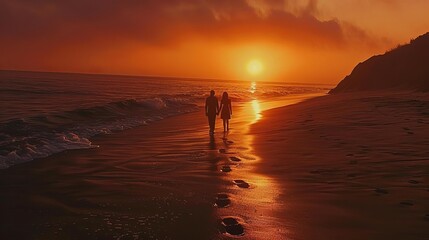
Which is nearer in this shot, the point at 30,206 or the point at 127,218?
the point at 127,218

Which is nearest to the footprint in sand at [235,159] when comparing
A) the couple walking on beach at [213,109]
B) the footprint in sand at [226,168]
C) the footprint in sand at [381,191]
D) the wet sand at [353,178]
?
the wet sand at [353,178]

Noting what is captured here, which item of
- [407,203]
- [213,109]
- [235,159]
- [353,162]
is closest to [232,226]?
[407,203]

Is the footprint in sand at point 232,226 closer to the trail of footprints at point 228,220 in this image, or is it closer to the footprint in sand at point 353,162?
the trail of footprints at point 228,220

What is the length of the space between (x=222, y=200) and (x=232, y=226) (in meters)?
1.24

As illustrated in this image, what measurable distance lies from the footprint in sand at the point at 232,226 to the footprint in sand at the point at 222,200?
671mm

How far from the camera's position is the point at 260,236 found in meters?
4.78

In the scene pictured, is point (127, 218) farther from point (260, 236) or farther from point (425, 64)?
point (425, 64)

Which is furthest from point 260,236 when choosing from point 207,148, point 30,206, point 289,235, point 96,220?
point 207,148

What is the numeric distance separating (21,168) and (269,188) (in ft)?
21.2

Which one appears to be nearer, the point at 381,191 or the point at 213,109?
the point at 381,191

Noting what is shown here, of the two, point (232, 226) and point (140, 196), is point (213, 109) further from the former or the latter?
point (232, 226)

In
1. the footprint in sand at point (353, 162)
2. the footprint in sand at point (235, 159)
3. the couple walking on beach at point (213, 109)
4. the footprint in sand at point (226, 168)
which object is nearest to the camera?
the footprint in sand at point (353, 162)

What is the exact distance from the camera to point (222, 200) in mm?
6438

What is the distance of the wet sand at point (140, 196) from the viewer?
5121mm
